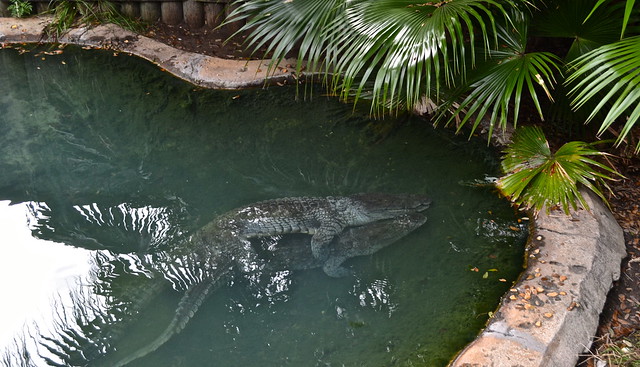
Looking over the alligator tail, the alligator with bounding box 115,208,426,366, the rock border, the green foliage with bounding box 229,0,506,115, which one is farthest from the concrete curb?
the rock border

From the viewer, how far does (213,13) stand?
23.2ft

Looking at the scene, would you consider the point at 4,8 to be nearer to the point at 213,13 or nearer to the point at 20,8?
the point at 20,8

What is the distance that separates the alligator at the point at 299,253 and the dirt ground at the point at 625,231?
4.65 feet

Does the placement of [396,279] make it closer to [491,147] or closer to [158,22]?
[491,147]

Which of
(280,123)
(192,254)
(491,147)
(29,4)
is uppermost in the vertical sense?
(29,4)

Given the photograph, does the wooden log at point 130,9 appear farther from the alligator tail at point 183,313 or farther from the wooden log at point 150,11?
the alligator tail at point 183,313

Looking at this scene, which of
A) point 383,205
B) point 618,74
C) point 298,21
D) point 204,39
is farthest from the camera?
point 204,39

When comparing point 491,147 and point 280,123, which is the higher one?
point 280,123

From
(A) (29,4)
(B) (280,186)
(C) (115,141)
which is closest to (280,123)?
(B) (280,186)

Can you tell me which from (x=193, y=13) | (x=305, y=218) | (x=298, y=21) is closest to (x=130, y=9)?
(x=193, y=13)

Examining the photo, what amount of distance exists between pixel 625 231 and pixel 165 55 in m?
4.85

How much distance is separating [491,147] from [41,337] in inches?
148

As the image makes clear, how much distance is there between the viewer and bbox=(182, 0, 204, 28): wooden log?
7082mm

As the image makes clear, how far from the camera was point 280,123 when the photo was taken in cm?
570
